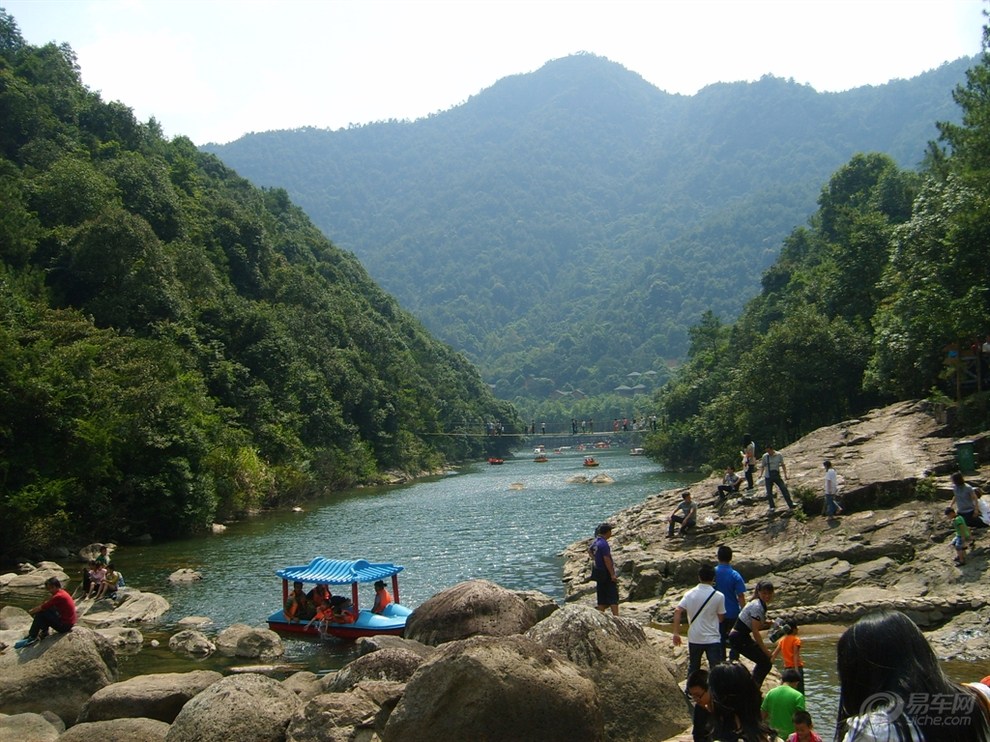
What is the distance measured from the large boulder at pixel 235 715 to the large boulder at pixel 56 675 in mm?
3436

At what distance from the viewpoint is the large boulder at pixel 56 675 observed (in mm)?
12523

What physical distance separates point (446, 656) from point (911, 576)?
11.3 m

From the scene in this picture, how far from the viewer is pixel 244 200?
101 metres

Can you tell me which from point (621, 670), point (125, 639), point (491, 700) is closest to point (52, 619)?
point (125, 639)

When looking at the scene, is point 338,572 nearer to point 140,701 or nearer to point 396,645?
point 396,645

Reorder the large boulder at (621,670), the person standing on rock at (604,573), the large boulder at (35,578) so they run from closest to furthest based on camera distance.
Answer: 1. the large boulder at (621,670)
2. the person standing on rock at (604,573)
3. the large boulder at (35,578)

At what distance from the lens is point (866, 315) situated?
146 feet

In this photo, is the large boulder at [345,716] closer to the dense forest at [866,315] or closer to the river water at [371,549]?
the river water at [371,549]

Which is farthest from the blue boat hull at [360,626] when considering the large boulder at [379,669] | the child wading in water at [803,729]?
the child wading in water at [803,729]

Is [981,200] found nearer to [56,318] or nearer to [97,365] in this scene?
[97,365]

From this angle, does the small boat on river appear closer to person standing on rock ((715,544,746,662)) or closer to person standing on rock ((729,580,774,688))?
person standing on rock ((715,544,746,662))

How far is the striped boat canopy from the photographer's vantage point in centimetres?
1958

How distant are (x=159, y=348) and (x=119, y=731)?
114 ft

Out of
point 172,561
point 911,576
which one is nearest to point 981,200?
point 911,576
